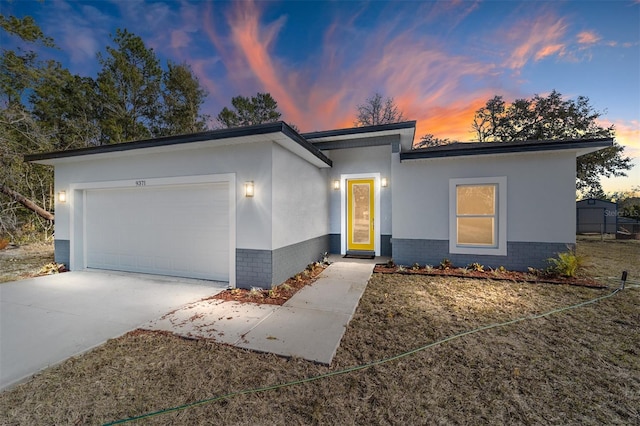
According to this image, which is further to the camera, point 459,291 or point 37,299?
point 459,291

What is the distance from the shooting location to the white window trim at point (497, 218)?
613 centimetres

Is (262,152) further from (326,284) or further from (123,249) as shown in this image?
(123,249)

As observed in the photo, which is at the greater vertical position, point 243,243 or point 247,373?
point 243,243

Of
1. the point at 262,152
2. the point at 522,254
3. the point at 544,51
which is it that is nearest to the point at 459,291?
the point at 522,254

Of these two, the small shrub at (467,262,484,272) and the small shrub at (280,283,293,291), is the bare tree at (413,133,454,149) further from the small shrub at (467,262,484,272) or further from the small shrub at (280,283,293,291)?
the small shrub at (280,283,293,291)

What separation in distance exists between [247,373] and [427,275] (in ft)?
16.2

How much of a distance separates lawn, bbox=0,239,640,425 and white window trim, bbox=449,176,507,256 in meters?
→ 2.47

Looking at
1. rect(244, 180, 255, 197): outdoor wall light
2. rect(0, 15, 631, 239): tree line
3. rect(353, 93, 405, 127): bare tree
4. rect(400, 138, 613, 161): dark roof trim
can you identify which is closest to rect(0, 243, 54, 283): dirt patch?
rect(0, 15, 631, 239): tree line

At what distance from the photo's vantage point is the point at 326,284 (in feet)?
17.8

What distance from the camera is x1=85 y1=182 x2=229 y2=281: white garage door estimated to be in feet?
18.5

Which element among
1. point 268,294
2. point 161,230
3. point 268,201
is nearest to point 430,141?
point 268,201

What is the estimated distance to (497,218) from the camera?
20.4 ft

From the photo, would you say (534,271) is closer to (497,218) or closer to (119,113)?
(497,218)

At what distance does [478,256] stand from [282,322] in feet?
17.4
